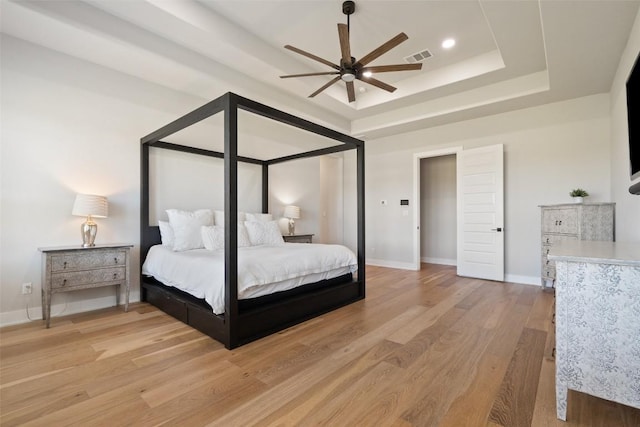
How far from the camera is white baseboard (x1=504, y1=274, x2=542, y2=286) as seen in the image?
4465mm

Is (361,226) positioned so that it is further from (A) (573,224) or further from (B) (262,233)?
(A) (573,224)

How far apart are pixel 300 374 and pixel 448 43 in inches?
155

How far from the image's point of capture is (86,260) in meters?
2.96

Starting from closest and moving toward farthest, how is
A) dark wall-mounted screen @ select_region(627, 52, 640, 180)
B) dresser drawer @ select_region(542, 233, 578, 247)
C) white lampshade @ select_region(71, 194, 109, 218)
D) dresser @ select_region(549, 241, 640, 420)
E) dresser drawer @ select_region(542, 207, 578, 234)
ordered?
dresser @ select_region(549, 241, 640, 420)
dark wall-mounted screen @ select_region(627, 52, 640, 180)
white lampshade @ select_region(71, 194, 109, 218)
dresser drawer @ select_region(542, 207, 578, 234)
dresser drawer @ select_region(542, 233, 578, 247)

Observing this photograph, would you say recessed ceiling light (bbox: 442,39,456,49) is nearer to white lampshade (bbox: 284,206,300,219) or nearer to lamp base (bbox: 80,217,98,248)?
white lampshade (bbox: 284,206,300,219)

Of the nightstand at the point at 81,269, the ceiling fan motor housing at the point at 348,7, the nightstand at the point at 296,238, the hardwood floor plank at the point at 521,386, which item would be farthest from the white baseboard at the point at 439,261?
the nightstand at the point at 81,269

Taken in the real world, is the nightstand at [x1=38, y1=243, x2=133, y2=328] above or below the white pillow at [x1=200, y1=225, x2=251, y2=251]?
below

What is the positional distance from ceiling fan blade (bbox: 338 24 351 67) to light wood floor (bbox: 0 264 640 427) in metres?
2.56

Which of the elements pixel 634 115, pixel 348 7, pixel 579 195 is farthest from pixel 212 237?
pixel 579 195

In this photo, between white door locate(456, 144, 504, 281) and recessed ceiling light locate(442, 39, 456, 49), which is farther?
white door locate(456, 144, 504, 281)

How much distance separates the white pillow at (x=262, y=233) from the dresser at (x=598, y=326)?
3184mm

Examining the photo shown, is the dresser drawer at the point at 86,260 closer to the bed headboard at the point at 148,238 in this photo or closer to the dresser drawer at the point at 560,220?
the bed headboard at the point at 148,238

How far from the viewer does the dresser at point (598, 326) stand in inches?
53.8

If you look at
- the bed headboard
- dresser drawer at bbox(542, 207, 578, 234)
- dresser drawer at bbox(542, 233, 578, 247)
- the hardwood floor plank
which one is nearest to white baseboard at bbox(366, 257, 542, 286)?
dresser drawer at bbox(542, 233, 578, 247)
